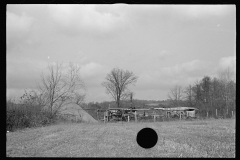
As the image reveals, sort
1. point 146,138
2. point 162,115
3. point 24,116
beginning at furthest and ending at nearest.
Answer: point 162,115 → point 24,116 → point 146,138

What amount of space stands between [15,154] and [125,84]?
2111cm

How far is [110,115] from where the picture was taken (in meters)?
36.9

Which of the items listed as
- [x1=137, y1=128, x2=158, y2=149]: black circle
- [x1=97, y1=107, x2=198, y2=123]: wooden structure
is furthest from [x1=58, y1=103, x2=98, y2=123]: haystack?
[x1=137, y1=128, x2=158, y2=149]: black circle

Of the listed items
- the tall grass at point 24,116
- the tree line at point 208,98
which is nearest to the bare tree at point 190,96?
the tree line at point 208,98

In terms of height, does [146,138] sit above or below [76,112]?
above

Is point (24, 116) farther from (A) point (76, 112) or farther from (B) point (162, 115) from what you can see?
(B) point (162, 115)

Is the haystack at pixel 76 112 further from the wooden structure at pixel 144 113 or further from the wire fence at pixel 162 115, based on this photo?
the wooden structure at pixel 144 113

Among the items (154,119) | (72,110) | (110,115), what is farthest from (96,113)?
(154,119)

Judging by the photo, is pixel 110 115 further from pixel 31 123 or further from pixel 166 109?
pixel 31 123

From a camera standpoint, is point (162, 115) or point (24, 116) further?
point (162, 115)

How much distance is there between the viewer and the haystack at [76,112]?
94.8ft

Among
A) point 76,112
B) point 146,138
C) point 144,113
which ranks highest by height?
point 146,138

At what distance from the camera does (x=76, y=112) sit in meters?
31.5

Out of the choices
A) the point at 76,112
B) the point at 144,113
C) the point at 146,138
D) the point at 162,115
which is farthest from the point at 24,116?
the point at 162,115
